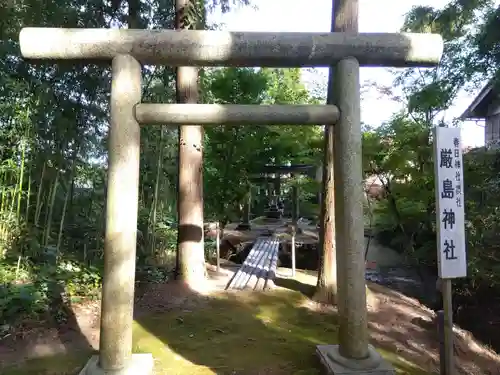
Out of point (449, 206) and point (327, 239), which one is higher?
point (449, 206)

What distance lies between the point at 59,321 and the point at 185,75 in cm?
368

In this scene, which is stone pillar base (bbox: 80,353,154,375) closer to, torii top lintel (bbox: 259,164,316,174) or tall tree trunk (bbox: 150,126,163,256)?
tall tree trunk (bbox: 150,126,163,256)

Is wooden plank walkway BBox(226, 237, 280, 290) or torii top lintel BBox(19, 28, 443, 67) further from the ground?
torii top lintel BBox(19, 28, 443, 67)

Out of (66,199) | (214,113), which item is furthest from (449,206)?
(66,199)

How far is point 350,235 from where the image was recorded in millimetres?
3094

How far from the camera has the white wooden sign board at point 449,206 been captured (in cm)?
307

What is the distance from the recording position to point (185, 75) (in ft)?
19.2

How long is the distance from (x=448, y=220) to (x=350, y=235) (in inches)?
30.9

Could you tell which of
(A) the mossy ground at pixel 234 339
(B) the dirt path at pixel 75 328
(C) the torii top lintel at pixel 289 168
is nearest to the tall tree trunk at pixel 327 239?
(A) the mossy ground at pixel 234 339

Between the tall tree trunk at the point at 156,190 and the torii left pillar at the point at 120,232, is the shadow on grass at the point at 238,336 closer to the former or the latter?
the torii left pillar at the point at 120,232

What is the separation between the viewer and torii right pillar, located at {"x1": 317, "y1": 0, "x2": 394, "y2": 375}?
3062 mm

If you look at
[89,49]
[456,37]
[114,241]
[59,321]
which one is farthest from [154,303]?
[456,37]

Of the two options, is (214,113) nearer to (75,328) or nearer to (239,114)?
(239,114)

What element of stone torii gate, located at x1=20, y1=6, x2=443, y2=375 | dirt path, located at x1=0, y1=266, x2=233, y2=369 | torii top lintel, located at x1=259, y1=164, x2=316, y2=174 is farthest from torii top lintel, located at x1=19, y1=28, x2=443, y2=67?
torii top lintel, located at x1=259, y1=164, x2=316, y2=174
